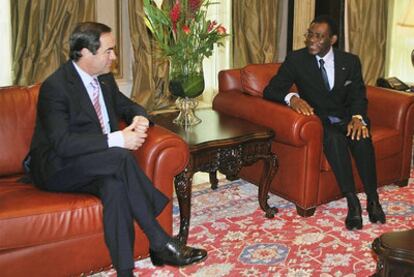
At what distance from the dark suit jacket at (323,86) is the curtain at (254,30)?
201cm

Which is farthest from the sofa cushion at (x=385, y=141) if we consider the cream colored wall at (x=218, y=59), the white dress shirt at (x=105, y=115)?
the cream colored wall at (x=218, y=59)

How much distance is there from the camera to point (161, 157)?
Answer: 8.49ft

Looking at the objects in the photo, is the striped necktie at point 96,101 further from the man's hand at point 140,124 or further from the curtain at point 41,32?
the curtain at point 41,32

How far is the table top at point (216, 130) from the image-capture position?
2.97m

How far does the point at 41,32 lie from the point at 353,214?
8.95ft

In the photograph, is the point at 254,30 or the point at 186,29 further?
the point at 254,30

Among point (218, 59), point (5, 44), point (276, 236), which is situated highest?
point (5, 44)

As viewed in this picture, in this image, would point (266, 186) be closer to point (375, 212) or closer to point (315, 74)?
point (375, 212)

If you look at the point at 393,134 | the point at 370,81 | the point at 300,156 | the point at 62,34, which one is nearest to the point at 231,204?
the point at 300,156

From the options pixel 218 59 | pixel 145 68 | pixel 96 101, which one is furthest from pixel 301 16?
pixel 96 101

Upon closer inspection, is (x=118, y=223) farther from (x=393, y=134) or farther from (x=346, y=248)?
(x=393, y=134)

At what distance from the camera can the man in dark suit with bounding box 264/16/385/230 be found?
330cm

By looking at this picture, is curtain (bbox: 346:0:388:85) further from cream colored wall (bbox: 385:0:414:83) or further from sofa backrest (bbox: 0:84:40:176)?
sofa backrest (bbox: 0:84:40:176)

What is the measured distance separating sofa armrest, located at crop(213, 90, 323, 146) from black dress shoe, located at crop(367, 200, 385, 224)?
1.59ft
